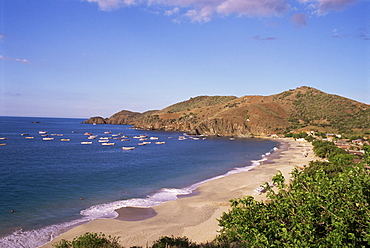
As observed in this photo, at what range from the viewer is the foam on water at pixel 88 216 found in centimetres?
1769

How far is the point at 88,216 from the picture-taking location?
883 inches

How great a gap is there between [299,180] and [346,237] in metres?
2.81

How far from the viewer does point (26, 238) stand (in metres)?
18.1

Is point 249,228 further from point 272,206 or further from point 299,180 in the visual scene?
point 299,180

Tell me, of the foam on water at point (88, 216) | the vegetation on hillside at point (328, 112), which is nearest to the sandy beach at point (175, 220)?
the foam on water at point (88, 216)

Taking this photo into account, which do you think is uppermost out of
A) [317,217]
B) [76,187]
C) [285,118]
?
[285,118]

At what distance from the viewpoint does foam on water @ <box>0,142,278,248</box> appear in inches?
696

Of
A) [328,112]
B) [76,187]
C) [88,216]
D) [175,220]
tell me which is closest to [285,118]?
[328,112]

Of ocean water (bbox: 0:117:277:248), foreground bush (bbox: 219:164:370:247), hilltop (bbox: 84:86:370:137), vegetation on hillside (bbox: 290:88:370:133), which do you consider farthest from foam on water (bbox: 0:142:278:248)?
hilltop (bbox: 84:86:370:137)

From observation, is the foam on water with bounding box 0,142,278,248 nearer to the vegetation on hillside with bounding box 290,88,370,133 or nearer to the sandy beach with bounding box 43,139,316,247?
the sandy beach with bounding box 43,139,316,247

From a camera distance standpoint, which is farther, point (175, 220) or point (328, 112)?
point (328, 112)

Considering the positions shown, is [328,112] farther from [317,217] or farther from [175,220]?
[317,217]

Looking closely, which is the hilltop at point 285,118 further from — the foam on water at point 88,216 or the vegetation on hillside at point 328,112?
the foam on water at point 88,216

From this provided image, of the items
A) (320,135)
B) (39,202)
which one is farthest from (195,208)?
(320,135)
